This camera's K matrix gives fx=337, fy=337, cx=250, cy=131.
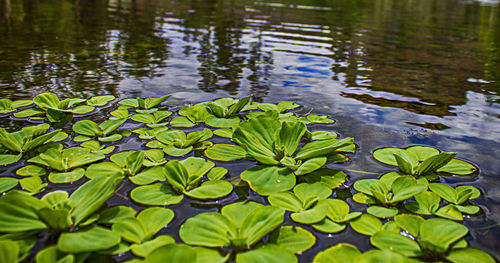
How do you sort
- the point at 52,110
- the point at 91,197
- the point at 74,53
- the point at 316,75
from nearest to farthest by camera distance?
the point at 91,197 → the point at 52,110 → the point at 316,75 → the point at 74,53

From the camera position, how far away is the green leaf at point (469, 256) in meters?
1.05

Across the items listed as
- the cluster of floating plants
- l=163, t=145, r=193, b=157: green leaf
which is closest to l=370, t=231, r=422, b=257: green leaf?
the cluster of floating plants

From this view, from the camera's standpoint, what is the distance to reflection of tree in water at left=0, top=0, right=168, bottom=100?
2.79 metres

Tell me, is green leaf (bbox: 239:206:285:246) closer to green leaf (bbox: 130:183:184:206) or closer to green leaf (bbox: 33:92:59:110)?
green leaf (bbox: 130:183:184:206)

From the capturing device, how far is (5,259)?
0.94 metres

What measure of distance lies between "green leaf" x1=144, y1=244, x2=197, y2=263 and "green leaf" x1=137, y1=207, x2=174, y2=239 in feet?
0.60

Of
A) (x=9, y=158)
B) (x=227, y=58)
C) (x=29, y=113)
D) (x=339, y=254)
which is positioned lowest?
(x=339, y=254)

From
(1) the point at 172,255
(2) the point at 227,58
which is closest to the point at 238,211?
(1) the point at 172,255

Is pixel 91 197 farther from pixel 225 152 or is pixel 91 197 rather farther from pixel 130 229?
pixel 225 152

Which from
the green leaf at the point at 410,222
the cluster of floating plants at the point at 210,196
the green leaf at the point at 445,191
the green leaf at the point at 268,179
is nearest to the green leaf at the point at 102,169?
the cluster of floating plants at the point at 210,196

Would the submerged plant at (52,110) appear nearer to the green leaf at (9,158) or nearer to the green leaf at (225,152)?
the green leaf at (9,158)

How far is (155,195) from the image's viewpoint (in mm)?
1364

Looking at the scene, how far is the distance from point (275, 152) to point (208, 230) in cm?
67

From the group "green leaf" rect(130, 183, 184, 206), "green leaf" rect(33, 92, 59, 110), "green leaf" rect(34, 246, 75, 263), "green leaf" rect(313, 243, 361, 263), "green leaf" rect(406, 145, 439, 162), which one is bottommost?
"green leaf" rect(313, 243, 361, 263)
